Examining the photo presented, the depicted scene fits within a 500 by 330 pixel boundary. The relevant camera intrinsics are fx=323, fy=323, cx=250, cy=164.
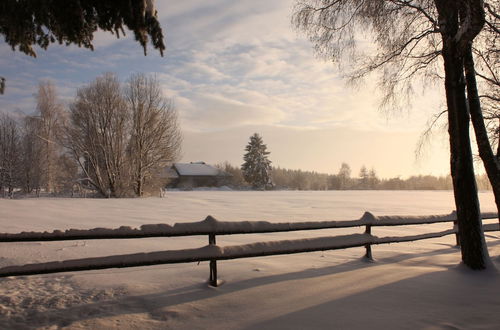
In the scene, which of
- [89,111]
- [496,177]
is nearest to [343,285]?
[496,177]

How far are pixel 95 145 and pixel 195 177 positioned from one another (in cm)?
4101

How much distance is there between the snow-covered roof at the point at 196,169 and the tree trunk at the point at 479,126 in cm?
6551

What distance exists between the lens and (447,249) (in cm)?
888

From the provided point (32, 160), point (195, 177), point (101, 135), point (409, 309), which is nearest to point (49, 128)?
point (32, 160)

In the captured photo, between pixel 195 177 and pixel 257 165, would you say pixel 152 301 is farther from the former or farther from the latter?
pixel 195 177

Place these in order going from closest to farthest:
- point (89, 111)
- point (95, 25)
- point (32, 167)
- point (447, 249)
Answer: point (95, 25) < point (447, 249) < point (89, 111) < point (32, 167)

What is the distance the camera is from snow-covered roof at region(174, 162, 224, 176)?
70.4 m

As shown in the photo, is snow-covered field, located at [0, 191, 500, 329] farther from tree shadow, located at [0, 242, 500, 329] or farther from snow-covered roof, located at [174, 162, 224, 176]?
snow-covered roof, located at [174, 162, 224, 176]

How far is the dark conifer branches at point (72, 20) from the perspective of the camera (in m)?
3.98

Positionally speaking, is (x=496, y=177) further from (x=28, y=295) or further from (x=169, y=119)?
(x=169, y=119)

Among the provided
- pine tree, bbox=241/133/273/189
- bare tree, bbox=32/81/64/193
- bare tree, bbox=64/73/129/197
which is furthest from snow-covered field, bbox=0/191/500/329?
pine tree, bbox=241/133/273/189

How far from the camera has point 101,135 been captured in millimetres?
29766

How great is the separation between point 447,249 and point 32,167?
1615 inches

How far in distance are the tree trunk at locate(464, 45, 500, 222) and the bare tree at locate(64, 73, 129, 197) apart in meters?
29.0
